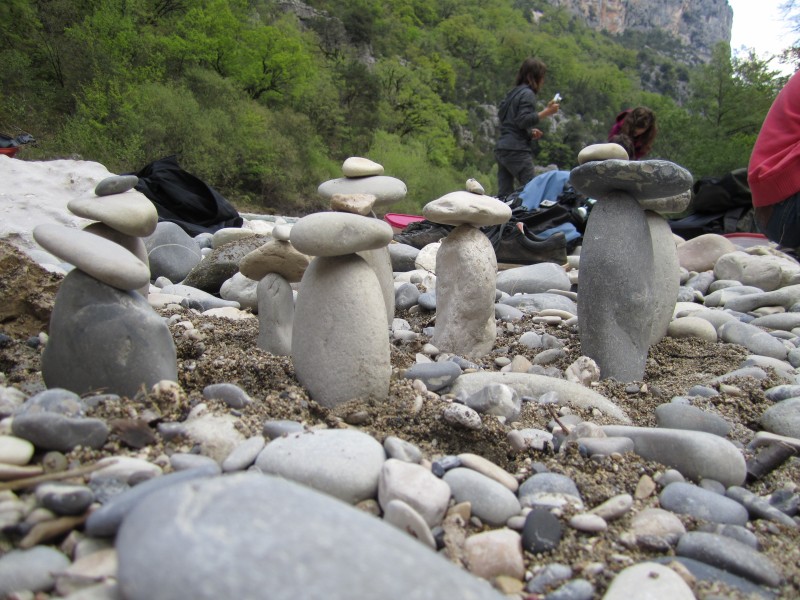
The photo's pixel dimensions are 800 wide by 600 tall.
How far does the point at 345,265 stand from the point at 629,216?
1.65 meters

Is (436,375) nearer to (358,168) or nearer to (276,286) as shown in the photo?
(276,286)

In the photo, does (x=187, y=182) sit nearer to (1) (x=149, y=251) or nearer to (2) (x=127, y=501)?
(1) (x=149, y=251)

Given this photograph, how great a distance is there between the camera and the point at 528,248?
690 cm

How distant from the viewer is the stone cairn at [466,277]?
11.8ft

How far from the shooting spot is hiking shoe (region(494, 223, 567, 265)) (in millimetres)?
6871

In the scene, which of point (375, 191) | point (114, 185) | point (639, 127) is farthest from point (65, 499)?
point (639, 127)

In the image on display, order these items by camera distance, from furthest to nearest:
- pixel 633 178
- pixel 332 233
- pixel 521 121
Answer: pixel 521 121 < pixel 633 178 < pixel 332 233

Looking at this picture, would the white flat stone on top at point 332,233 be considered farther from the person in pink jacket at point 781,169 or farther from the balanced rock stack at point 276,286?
the person in pink jacket at point 781,169

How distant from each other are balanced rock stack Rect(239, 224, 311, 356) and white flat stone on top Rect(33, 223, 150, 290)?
105cm

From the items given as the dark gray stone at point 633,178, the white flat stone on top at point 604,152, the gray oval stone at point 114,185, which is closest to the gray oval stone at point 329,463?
the gray oval stone at point 114,185

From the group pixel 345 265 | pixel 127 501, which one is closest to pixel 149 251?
pixel 345 265

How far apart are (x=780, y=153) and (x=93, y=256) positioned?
13.5 feet

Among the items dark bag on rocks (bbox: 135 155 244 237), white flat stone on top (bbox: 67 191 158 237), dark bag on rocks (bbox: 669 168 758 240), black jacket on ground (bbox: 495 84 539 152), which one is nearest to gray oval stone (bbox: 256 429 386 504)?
white flat stone on top (bbox: 67 191 158 237)

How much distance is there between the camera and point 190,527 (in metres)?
1.14
